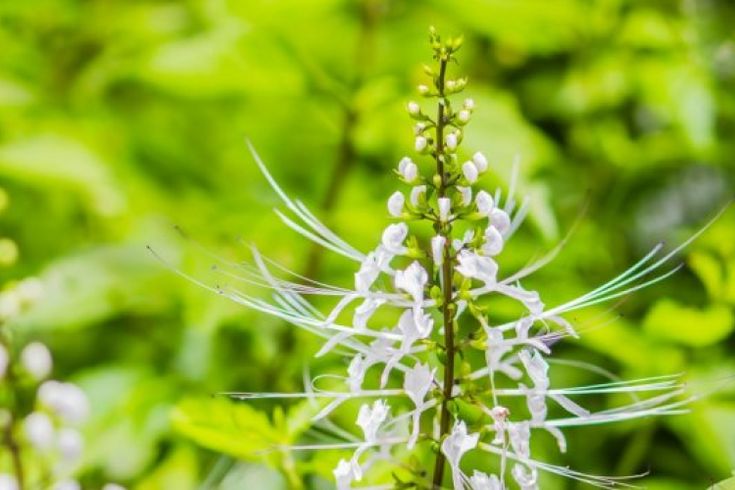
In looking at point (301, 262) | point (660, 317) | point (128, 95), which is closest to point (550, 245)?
point (660, 317)

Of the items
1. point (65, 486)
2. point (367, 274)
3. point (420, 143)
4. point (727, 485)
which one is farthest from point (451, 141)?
point (65, 486)

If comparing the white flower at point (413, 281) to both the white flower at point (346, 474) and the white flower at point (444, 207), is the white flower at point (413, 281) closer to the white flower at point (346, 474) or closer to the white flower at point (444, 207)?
the white flower at point (444, 207)

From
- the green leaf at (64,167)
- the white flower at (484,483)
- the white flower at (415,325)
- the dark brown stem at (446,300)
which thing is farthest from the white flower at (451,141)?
the green leaf at (64,167)

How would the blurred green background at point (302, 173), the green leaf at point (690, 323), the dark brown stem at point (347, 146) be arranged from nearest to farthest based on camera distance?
the green leaf at point (690, 323) < the blurred green background at point (302, 173) < the dark brown stem at point (347, 146)

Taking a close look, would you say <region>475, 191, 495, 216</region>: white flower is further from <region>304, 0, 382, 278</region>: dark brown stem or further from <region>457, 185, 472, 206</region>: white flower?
<region>304, 0, 382, 278</region>: dark brown stem

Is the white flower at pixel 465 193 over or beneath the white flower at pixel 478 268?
over

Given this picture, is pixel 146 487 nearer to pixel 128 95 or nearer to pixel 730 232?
pixel 730 232
